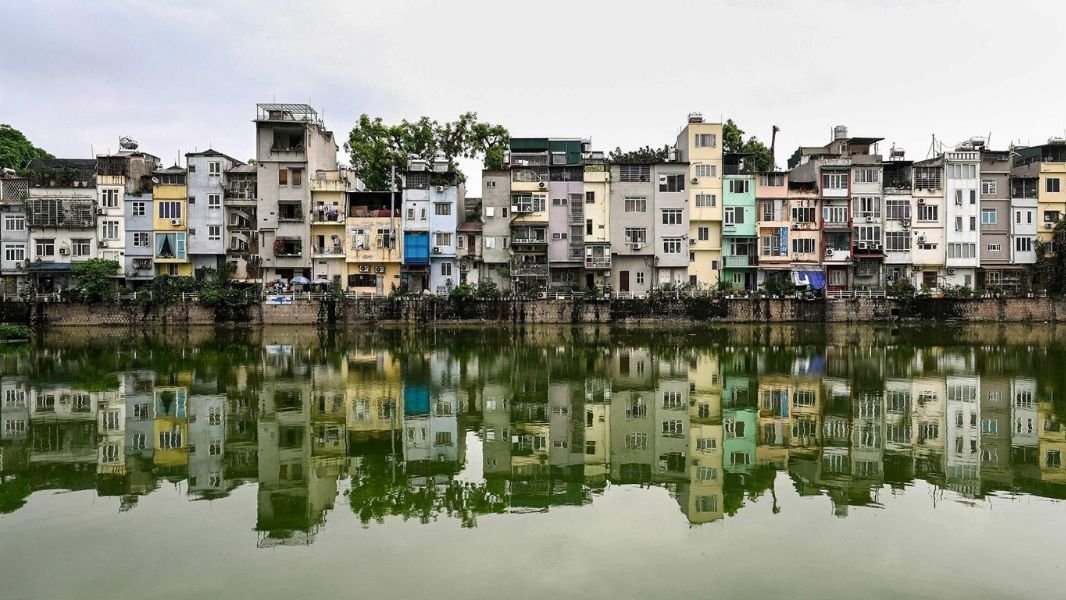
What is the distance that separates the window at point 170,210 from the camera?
58.6 metres

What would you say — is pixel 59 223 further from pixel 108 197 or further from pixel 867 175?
pixel 867 175

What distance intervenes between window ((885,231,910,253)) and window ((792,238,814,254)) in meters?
6.06

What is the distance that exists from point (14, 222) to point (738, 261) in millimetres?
54082

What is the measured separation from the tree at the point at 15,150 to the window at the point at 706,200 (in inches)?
2213

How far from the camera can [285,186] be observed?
2312 inches

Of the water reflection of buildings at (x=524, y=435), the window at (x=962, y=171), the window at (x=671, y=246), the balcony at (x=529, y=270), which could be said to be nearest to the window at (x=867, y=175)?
the window at (x=962, y=171)

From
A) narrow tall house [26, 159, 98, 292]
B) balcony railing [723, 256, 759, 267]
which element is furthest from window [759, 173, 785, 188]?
narrow tall house [26, 159, 98, 292]

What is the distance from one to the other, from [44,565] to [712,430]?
1351 centimetres

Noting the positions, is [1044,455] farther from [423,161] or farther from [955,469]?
[423,161]

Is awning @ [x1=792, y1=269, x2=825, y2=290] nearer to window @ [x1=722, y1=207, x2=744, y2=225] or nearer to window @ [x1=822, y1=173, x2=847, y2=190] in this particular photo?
window @ [x1=722, y1=207, x2=744, y2=225]

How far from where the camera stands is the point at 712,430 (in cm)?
1864

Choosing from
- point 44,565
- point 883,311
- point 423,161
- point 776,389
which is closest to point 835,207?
point 883,311

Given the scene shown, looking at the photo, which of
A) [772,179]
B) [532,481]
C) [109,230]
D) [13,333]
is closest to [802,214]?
[772,179]

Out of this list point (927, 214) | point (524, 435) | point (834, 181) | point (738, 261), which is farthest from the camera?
point (927, 214)
